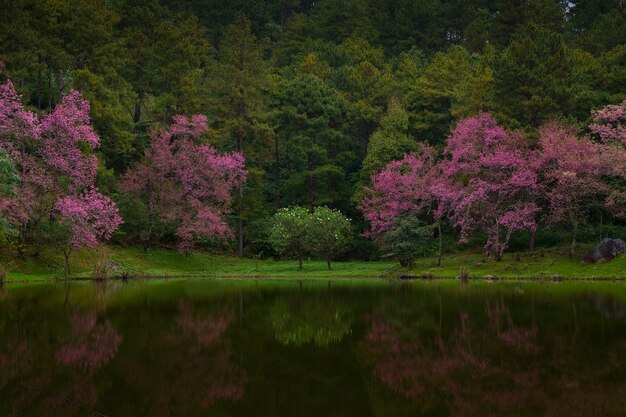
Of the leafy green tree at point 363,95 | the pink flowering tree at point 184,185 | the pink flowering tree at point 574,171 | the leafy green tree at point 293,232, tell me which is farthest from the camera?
the leafy green tree at point 363,95

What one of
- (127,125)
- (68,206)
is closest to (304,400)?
(68,206)

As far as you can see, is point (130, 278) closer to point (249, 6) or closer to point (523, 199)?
point (523, 199)

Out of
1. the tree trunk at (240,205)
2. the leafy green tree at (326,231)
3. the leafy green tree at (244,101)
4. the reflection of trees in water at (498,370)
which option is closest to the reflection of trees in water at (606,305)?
the reflection of trees in water at (498,370)

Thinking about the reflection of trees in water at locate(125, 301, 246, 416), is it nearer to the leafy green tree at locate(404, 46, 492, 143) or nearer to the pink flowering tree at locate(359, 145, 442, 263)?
the pink flowering tree at locate(359, 145, 442, 263)

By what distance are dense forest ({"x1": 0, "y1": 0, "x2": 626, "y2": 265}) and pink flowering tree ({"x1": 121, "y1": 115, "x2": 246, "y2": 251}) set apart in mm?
173

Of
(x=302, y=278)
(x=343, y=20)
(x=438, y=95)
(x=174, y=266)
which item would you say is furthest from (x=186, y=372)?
(x=343, y=20)

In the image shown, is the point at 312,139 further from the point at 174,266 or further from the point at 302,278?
the point at 302,278

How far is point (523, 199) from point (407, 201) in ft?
30.9

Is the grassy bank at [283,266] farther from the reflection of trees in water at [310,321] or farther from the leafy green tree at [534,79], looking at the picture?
the reflection of trees in water at [310,321]

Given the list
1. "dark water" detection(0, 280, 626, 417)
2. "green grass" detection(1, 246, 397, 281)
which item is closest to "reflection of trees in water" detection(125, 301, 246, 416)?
"dark water" detection(0, 280, 626, 417)

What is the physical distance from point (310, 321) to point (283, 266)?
37.6 metres

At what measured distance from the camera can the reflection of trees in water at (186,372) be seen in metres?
11.7

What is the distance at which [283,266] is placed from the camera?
60.9m

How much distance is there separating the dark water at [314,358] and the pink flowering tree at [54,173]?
1784cm
